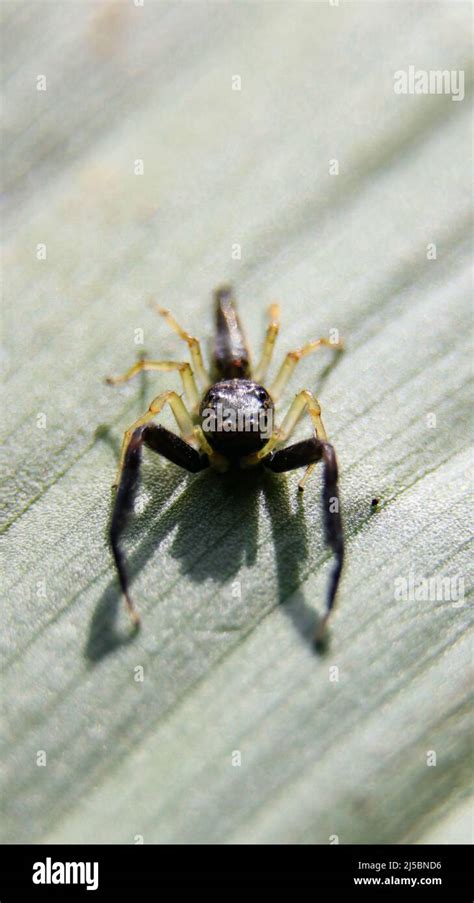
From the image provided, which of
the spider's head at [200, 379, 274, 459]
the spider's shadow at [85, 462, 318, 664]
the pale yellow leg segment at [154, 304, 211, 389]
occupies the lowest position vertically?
the spider's shadow at [85, 462, 318, 664]

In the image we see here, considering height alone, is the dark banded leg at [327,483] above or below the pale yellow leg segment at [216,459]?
below

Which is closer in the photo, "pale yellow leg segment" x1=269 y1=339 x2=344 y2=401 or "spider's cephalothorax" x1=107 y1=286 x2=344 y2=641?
"spider's cephalothorax" x1=107 y1=286 x2=344 y2=641

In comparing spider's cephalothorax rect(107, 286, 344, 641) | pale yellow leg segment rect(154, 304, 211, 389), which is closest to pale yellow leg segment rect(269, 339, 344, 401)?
spider's cephalothorax rect(107, 286, 344, 641)

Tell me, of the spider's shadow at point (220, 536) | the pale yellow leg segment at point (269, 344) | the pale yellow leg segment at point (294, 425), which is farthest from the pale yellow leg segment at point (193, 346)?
the spider's shadow at point (220, 536)

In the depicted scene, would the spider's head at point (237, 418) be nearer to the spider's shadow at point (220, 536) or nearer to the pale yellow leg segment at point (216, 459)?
the pale yellow leg segment at point (216, 459)

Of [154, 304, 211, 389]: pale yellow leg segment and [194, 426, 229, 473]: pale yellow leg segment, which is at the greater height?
[154, 304, 211, 389]: pale yellow leg segment

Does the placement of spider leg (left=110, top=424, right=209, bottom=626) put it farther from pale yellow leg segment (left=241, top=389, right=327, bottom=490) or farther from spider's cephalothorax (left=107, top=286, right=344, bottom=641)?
pale yellow leg segment (left=241, top=389, right=327, bottom=490)

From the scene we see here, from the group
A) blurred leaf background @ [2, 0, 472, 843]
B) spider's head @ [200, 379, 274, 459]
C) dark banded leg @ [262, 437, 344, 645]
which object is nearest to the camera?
blurred leaf background @ [2, 0, 472, 843]

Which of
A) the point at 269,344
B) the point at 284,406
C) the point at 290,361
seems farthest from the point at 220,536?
the point at 269,344
